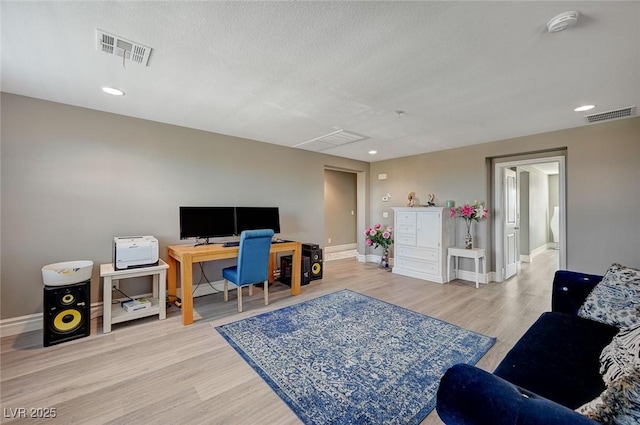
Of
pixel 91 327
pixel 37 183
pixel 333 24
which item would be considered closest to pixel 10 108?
pixel 37 183

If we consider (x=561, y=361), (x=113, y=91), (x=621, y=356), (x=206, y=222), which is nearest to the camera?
(x=621, y=356)

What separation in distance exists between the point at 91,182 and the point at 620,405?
167 inches

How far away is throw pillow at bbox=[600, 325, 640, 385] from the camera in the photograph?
3.50ft

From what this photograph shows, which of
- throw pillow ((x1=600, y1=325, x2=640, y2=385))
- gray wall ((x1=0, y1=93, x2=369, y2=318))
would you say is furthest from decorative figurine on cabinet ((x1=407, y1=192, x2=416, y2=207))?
throw pillow ((x1=600, y1=325, x2=640, y2=385))

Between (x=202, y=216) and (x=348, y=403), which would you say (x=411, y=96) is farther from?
(x=202, y=216)

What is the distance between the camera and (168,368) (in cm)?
206

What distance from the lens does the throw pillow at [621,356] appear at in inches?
42.0

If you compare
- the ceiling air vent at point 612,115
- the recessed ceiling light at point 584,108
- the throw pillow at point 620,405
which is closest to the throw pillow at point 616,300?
the throw pillow at point 620,405

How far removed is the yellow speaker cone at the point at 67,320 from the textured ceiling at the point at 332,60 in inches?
84.5

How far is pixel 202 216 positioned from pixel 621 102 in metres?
5.01

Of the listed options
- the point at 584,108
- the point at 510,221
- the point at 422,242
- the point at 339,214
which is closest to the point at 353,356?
the point at 422,242

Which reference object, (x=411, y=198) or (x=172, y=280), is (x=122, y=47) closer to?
(x=172, y=280)

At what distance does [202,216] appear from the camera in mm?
3584

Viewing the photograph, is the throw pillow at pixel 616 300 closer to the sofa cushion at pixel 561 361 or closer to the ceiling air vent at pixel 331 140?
the sofa cushion at pixel 561 361
